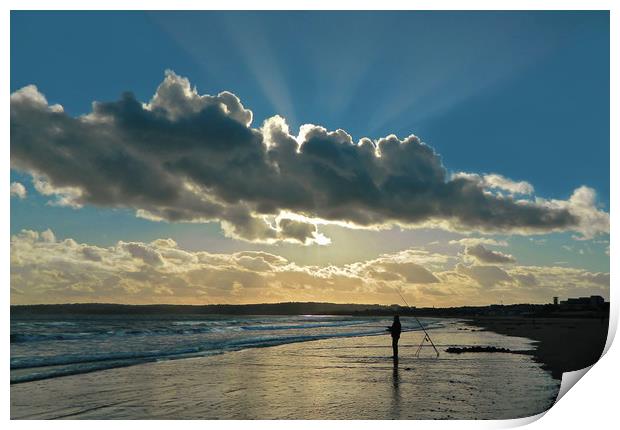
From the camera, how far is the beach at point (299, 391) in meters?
13.1

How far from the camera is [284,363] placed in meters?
23.1

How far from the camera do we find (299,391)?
1556cm

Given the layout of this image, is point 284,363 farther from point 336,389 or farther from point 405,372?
point 336,389

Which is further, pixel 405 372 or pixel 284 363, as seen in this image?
pixel 284 363

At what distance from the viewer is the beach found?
13109 millimetres
